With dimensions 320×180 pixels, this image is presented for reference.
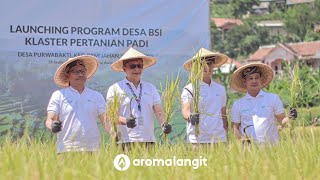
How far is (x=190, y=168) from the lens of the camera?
3.08m

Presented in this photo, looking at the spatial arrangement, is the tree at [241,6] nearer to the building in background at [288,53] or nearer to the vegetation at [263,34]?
the vegetation at [263,34]

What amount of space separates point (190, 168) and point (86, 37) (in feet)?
10.8

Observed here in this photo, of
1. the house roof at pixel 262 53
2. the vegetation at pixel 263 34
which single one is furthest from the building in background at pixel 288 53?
the vegetation at pixel 263 34

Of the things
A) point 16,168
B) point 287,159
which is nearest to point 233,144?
point 287,159

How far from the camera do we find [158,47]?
640 centimetres

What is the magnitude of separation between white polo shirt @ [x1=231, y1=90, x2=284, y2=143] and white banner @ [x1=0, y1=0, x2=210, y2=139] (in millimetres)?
1432

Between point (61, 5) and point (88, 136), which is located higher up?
point (61, 5)

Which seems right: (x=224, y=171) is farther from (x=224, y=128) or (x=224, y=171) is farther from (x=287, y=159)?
(x=224, y=128)

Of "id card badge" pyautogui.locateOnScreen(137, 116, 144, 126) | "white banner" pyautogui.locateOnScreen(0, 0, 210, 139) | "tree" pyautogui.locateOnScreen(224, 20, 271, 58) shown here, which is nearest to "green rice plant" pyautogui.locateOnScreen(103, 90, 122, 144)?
"id card badge" pyautogui.locateOnScreen(137, 116, 144, 126)

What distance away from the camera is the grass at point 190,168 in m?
2.73

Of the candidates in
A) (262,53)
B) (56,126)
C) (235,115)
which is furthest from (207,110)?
(262,53)

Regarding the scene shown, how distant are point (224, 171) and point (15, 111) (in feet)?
11.2

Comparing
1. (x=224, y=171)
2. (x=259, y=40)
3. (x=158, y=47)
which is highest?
(x=259, y=40)

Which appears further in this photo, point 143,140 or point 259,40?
point 259,40
